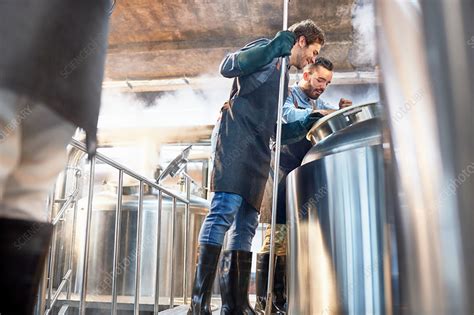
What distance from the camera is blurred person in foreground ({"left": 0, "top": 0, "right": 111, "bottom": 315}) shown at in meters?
0.73

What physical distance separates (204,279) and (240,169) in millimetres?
487

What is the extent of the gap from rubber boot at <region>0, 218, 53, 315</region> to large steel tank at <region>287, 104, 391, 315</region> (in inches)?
22.3

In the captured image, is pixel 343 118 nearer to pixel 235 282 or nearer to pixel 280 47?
pixel 280 47

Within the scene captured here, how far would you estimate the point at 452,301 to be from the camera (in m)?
0.24

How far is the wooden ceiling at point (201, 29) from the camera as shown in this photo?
396cm

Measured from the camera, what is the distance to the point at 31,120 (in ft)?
2.56

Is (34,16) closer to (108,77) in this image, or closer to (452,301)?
(452,301)

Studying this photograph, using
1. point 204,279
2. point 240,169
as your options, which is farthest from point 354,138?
point 204,279

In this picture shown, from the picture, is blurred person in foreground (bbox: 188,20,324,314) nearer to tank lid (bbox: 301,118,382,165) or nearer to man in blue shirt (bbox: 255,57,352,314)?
man in blue shirt (bbox: 255,57,352,314)

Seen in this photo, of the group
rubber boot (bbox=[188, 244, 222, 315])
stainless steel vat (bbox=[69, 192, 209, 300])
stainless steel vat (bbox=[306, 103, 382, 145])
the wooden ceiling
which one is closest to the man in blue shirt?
rubber boot (bbox=[188, 244, 222, 315])

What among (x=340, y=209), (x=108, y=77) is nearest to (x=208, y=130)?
(x=108, y=77)

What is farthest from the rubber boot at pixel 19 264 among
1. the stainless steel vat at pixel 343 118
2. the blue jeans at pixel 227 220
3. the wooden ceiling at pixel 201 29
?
the wooden ceiling at pixel 201 29

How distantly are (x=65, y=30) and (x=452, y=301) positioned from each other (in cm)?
83

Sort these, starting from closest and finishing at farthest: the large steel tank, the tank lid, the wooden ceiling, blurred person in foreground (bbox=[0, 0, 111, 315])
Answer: blurred person in foreground (bbox=[0, 0, 111, 315]), the large steel tank, the tank lid, the wooden ceiling
